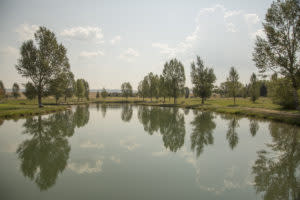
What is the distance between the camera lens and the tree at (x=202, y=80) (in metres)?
64.9

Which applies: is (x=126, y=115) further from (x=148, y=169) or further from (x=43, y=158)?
(x=148, y=169)

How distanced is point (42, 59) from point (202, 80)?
53.7 meters

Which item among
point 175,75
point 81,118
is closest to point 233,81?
point 175,75

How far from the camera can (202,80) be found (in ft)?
217

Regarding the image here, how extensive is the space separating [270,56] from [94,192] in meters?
34.8

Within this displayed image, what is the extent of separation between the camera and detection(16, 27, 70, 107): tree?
1603 inches

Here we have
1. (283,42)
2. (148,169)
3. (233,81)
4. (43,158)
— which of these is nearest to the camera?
(148,169)

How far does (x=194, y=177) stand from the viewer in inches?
329

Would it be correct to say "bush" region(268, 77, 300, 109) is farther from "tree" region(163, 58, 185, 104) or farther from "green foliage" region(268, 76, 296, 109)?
"tree" region(163, 58, 185, 104)

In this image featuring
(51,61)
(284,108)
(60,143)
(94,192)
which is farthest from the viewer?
(51,61)

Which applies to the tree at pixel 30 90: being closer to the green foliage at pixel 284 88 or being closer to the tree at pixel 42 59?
the tree at pixel 42 59

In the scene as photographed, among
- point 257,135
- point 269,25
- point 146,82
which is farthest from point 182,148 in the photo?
point 146,82

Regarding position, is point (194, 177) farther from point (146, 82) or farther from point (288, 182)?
point (146, 82)

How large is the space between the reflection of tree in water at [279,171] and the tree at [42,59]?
45.8m
